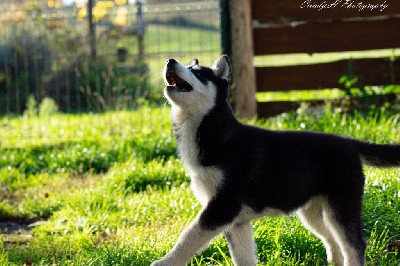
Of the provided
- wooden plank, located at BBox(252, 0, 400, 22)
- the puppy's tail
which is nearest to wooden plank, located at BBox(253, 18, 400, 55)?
wooden plank, located at BBox(252, 0, 400, 22)

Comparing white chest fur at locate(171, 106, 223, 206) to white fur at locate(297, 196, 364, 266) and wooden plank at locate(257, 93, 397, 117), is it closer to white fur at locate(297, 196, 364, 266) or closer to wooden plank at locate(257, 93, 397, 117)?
white fur at locate(297, 196, 364, 266)

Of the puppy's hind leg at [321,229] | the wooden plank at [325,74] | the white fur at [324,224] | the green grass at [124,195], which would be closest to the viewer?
the white fur at [324,224]

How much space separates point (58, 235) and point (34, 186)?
1.79 meters

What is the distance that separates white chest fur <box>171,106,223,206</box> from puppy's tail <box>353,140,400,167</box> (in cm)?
97

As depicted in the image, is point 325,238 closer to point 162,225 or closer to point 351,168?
point 351,168

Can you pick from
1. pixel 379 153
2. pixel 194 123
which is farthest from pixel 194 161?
pixel 379 153

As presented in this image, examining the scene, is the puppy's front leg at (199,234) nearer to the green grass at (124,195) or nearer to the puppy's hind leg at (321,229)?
the green grass at (124,195)

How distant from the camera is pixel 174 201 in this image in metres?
6.07

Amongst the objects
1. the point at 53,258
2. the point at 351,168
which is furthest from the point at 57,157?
the point at 351,168

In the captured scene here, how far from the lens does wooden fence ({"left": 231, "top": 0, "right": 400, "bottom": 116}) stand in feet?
29.4

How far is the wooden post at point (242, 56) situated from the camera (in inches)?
352

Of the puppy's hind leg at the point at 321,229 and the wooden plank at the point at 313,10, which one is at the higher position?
the wooden plank at the point at 313,10

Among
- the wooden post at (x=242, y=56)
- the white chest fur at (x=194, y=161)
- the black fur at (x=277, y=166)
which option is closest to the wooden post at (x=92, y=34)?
the wooden post at (x=242, y=56)

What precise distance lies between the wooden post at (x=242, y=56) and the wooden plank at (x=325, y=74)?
0.30 m
